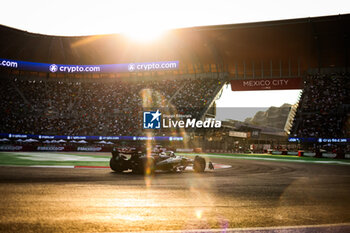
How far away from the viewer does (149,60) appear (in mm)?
55188

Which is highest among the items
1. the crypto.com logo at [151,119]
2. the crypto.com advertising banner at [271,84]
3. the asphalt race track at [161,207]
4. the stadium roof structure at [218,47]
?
the stadium roof structure at [218,47]

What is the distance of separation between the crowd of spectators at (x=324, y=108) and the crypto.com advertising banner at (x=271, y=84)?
158cm

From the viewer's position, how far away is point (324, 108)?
147 ft

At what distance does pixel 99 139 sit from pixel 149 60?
611 inches

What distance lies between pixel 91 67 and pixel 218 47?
21.7 m

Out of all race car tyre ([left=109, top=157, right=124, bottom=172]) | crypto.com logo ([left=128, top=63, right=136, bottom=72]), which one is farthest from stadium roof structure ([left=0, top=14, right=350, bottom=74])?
race car tyre ([left=109, top=157, right=124, bottom=172])

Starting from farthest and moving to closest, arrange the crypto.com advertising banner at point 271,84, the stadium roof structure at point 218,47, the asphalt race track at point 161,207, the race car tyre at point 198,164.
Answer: the crypto.com advertising banner at point 271,84 < the stadium roof structure at point 218,47 < the race car tyre at point 198,164 < the asphalt race track at point 161,207

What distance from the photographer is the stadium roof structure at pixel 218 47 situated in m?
44.1

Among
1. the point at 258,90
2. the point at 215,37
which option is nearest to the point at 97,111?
the point at 215,37

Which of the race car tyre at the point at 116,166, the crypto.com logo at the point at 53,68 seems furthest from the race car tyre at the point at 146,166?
the crypto.com logo at the point at 53,68

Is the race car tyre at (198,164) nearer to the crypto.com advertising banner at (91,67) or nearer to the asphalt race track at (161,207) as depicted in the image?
the asphalt race track at (161,207)

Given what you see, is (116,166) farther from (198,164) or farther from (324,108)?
(324,108)

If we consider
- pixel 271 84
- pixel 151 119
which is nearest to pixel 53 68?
pixel 151 119

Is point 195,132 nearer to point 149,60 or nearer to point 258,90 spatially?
point 258,90
